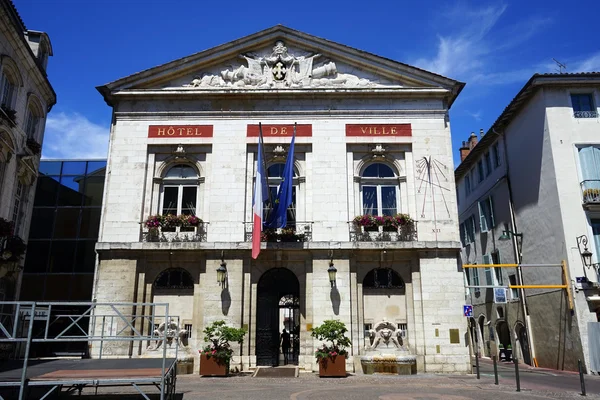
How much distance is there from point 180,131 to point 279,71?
Result: 4.89 metres

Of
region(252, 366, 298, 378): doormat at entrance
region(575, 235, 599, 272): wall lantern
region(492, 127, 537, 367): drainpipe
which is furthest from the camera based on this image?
region(492, 127, 537, 367): drainpipe

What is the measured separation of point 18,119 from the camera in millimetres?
19719

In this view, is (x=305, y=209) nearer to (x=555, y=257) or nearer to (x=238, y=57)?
(x=238, y=57)

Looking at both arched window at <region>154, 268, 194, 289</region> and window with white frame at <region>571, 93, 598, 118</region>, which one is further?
window with white frame at <region>571, 93, 598, 118</region>

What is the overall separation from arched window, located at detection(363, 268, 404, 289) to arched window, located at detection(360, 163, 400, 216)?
2306 millimetres

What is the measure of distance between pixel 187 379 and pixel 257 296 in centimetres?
405

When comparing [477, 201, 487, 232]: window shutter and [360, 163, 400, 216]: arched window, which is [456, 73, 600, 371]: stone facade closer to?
[477, 201, 487, 232]: window shutter

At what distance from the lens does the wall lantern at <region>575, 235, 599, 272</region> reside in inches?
746

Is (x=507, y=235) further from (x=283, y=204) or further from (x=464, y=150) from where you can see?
(x=283, y=204)

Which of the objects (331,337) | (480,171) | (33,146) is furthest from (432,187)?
(33,146)

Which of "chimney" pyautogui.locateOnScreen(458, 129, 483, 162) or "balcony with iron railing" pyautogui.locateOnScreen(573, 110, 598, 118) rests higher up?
"chimney" pyautogui.locateOnScreen(458, 129, 483, 162)

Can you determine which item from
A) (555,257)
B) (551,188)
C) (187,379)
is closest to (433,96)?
(551,188)

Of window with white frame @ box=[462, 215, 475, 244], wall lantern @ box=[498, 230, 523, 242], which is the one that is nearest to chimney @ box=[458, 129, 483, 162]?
window with white frame @ box=[462, 215, 475, 244]

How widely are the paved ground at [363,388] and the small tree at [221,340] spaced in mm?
768
